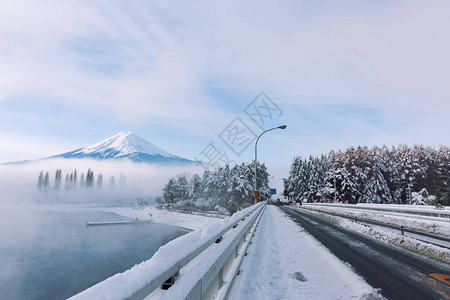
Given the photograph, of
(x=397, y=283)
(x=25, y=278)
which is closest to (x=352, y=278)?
(x=397, y=283)

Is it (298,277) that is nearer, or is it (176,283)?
(176,283)

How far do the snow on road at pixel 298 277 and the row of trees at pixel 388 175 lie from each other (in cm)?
5205

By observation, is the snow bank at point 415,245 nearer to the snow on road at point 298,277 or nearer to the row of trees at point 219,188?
the snow on road at point 298,277

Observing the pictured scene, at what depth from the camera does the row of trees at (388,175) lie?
58938 mm

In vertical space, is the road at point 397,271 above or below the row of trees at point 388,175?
below

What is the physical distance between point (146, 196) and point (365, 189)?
4711 inches

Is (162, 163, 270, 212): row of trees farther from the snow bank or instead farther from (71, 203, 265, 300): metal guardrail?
(71, 203, 265, 300): metal guardrail

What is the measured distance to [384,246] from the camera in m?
9.20

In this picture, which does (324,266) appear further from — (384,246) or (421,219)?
(421,219)

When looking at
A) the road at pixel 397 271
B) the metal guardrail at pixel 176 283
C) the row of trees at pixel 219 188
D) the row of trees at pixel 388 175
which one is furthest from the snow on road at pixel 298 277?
the row of trees at pixel 388 175

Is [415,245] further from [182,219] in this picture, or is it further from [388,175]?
[388,175]

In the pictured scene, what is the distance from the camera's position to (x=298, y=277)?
5234 mm

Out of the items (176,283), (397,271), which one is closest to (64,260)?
(397,271)

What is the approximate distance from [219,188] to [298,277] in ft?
217
